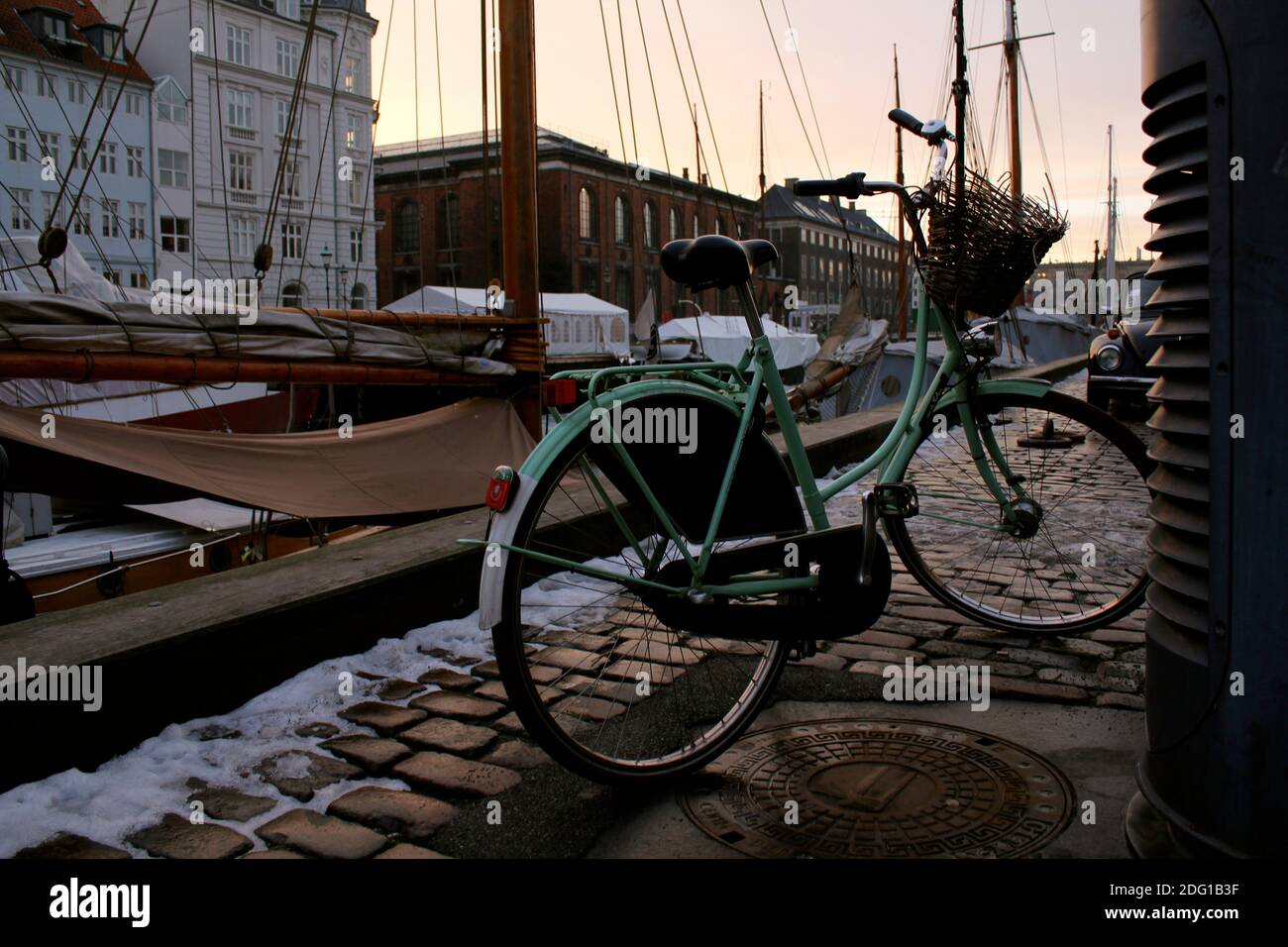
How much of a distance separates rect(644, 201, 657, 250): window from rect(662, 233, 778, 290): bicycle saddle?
63.7 metres

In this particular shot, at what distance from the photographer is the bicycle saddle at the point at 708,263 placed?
2898 millimetres

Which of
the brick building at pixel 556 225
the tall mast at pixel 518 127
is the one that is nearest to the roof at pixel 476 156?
the brick building at pixel 556 225

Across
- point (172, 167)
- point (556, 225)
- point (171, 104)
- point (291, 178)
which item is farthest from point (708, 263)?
point (556, 225)

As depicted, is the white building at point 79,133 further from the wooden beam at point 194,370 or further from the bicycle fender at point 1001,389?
the bicycle fender at point 1001,389

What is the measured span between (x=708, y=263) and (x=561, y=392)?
0.56 meters

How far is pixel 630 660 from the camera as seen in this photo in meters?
3.80

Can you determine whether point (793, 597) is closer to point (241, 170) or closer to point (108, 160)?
point (108, 160)

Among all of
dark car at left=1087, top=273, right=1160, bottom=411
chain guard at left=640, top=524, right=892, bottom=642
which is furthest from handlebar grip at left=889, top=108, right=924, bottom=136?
dark car at left=1087, top=273, right=1160, bottom=411

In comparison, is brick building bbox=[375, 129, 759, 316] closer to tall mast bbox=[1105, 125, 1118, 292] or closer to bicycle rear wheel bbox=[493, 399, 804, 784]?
tall mast bbox=[1105, 125, 1118, 292]

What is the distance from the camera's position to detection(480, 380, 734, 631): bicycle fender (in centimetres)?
251

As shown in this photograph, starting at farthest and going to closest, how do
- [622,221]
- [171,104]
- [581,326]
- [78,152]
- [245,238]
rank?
[622,221] < [245,238] < [171,104] < [581,326] < [78,152]

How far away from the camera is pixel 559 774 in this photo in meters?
2.88

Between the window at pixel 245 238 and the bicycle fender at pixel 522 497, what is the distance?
4758cm
